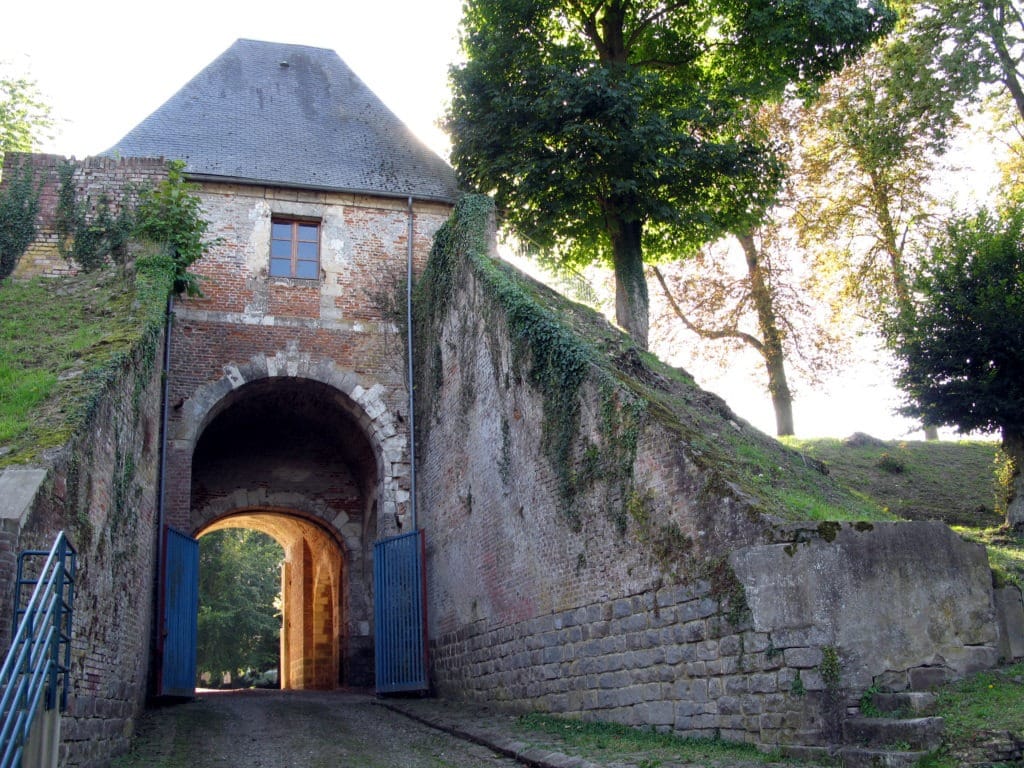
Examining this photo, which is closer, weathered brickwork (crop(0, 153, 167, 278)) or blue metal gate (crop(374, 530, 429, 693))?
blue metal gate (crop(374, 530, 429, 693))

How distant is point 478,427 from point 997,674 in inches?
258

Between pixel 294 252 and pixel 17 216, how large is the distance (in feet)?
12.8

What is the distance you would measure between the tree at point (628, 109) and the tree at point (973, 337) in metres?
3.68

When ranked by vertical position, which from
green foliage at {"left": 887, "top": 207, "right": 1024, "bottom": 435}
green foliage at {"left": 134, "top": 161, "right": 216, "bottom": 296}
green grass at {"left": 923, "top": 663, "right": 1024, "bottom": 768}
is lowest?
green grass at {"left": 923, "top": 663, "right": 1024, "bottom": 768}

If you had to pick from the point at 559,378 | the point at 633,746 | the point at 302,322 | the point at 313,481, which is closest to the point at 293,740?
the point at 633,746

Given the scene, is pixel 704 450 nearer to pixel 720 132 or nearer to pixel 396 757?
pixel 396 757

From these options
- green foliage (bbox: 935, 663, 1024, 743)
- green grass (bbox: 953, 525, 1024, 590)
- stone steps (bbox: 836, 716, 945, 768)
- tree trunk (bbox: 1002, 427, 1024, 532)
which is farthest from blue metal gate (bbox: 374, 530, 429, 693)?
tree trunk (bbox: 1002, 427, 1024, 532)

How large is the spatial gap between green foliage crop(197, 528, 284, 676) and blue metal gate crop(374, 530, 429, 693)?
16.4m

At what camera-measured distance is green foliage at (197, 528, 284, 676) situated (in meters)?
28.5

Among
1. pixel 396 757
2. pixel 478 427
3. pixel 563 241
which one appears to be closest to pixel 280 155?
pixel 563 241

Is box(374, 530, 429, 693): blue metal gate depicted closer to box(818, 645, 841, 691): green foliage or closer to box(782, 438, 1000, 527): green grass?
box(782, 438, 1000, 527): green grass

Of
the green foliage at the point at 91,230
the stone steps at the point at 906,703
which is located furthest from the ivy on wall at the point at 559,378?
the green foliage at the point at 91,230

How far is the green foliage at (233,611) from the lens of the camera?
1121 inches

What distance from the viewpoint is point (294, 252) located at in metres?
14.9
